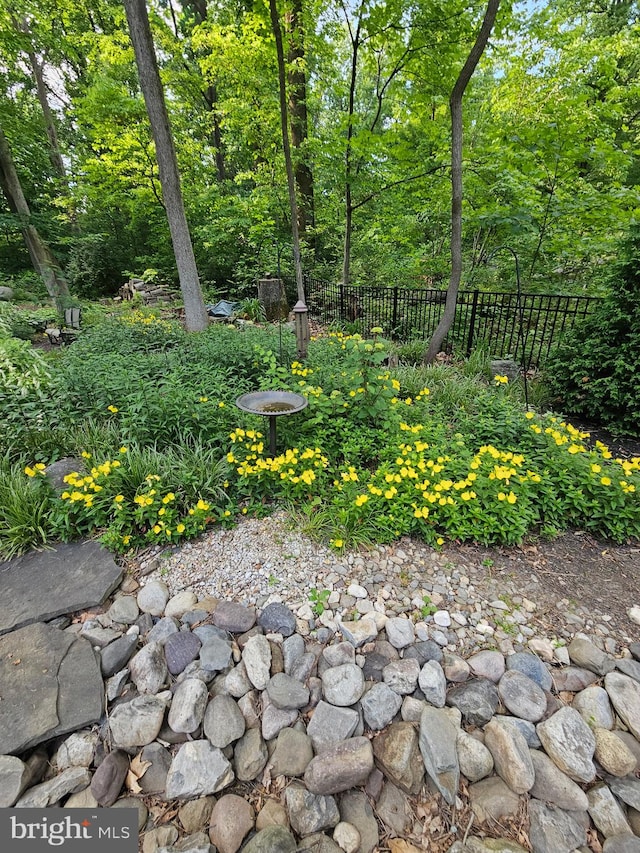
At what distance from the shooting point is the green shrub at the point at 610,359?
129 inches

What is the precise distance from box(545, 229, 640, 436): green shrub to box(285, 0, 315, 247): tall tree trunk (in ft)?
19.0

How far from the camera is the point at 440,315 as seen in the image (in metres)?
6.39

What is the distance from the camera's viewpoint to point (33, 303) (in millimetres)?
8656

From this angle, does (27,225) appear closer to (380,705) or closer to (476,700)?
(380,705)

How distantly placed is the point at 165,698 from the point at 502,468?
79.9 inches

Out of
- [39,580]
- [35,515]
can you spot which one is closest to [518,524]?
[39,580]

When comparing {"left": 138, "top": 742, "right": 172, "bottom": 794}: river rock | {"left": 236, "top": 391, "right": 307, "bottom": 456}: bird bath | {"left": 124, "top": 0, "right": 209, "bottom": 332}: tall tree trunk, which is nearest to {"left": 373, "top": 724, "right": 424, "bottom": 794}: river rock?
{"left": 138, "top": 742, "right": 172, "bottom": 794}: river rock

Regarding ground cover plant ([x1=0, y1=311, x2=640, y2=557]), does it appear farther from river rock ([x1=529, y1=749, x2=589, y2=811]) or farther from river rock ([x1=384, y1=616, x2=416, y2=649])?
river rock ([x1=529, y1=749, x2=589, y2=811])

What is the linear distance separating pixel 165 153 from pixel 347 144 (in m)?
2.65

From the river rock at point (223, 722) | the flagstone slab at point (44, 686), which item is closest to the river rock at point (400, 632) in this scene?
the river rock at point (223, 722)

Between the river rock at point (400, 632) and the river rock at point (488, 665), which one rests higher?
the river rock at point (400, 632)

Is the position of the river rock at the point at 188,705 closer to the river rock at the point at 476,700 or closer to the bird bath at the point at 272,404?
the river rock at the point at 476,700

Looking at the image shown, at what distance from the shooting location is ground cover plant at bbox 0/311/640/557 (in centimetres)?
219

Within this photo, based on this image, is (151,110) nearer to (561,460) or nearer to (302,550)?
(302,550)
